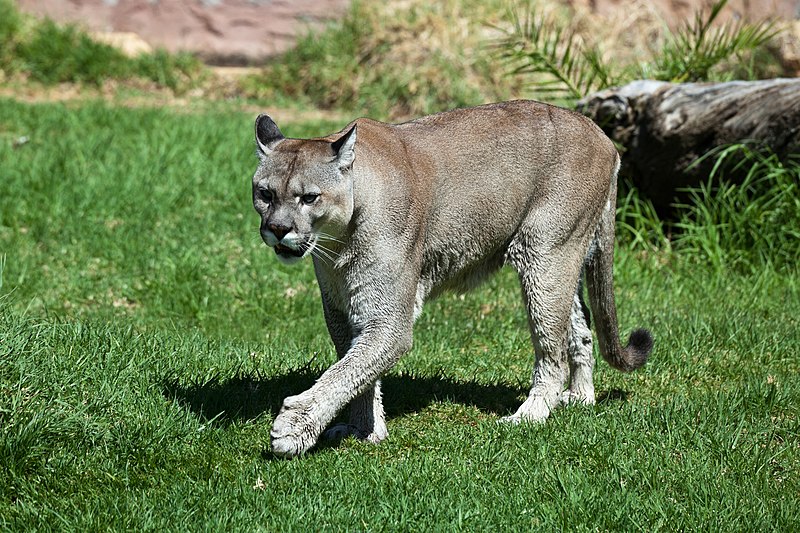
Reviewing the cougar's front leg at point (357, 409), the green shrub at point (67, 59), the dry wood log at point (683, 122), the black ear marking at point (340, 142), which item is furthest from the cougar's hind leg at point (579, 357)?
the green shrub at point (67, 59)

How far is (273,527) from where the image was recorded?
4023mm

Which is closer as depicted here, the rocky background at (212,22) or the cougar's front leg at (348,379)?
the cougar's front leg at (348,379)

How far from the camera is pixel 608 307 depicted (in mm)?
5766

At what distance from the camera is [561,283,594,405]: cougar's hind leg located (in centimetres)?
575

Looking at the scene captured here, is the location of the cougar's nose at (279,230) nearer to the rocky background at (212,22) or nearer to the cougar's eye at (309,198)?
the cougar's eye at (309,198)

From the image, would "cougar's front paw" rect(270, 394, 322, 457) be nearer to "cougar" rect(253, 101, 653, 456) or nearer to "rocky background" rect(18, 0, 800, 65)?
"cougar" rect(253, 101, 653, 456)

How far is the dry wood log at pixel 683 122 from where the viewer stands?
25.7 ft

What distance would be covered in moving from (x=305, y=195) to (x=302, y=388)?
4.40 ft

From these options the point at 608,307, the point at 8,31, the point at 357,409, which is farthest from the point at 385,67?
the point at 357,409

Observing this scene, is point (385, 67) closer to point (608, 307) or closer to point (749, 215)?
point (749, 215)

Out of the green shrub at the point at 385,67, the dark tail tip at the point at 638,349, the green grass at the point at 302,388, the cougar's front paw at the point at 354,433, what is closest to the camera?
the green grass at the point at 302,388

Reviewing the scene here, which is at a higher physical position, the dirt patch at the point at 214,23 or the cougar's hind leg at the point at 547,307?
the cougar's hind leg at the point at 547,307

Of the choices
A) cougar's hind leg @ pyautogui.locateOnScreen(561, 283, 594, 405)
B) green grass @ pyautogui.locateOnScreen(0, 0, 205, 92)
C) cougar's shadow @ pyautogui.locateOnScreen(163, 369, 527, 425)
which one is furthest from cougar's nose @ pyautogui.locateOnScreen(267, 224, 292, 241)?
green grass @ pyautogui.locateOnScreen(0, 0, 205, 92)

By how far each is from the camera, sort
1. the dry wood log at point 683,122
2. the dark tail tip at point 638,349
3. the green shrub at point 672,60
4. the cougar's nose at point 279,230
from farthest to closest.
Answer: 1. the green shrub at point 672,60
2. the dry wood log at point 683,122
3. the dark tail tip at point 638,349
4. the cougar's nose at point 279,230
